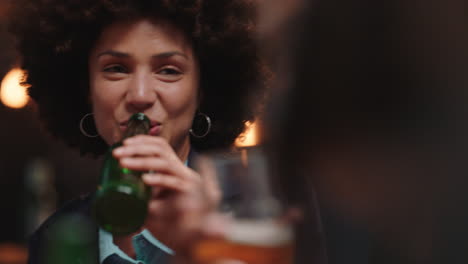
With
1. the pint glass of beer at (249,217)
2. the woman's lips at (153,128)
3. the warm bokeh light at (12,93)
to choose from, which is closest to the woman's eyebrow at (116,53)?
the woman's lips at (153,128)

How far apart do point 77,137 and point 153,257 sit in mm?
593

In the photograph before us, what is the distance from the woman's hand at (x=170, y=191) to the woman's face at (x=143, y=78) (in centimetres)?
30

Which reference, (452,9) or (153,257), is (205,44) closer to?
(153,257)

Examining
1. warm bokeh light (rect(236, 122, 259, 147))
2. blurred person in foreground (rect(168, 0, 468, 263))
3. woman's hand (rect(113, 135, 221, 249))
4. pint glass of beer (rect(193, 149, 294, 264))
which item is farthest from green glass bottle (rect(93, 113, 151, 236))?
warm bokeh light (rect(236, 122, 259, 147))

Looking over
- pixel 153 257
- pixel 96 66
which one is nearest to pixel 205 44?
pixel 96 66

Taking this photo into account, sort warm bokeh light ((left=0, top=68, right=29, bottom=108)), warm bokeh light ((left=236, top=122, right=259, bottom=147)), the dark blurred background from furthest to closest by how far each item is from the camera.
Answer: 1. the dark blurred background
2. warm bokeh light ((left=0, top=68, right=29, bottom=108))
3. warm bokeh light ((left=236, top=122, right=259, bottom=147))

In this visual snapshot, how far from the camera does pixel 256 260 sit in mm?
660

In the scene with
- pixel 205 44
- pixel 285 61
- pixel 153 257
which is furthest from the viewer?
pixel 285 61

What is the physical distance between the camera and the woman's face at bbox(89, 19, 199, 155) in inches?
39.4

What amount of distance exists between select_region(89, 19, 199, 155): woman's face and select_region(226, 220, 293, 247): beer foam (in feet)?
1.49

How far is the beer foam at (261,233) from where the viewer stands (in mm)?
582

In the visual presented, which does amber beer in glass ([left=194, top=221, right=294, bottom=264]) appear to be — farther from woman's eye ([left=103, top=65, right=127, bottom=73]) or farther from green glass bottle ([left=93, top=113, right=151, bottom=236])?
woman's eye ([left=103, top=65, right=127, bottom=73])

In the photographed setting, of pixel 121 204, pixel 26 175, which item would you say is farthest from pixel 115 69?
pixel 26 175

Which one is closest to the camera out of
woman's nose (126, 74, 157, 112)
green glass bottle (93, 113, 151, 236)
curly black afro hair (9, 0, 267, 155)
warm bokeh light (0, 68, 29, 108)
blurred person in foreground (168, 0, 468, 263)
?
green glass bottle (93, 113, 151, 236)
